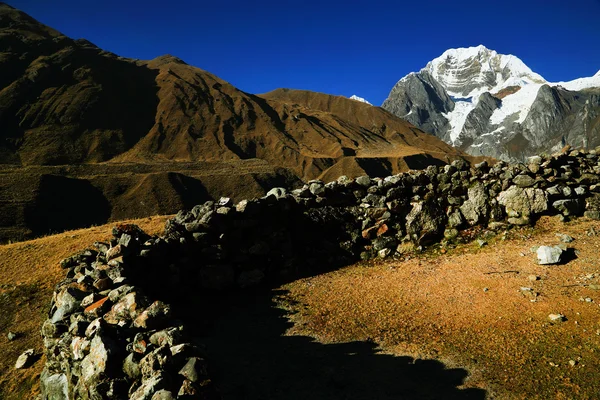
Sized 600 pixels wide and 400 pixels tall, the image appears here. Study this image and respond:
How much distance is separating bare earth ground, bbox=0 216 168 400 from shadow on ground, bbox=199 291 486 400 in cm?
403

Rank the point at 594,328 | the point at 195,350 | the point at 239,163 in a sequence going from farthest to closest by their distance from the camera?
the point at 239,163
the point at 594,328
the point at 195,350

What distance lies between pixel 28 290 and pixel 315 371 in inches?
374

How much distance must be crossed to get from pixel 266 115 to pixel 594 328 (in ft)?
346

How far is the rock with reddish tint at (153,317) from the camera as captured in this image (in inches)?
233

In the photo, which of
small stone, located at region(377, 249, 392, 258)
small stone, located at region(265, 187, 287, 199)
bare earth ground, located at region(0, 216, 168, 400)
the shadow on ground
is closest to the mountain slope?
bare earth ground, located at region(0, 216, 168, 400)

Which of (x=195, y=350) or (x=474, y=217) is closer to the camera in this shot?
(x=195, y=350)

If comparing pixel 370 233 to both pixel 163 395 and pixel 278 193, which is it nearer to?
pixel 278 193

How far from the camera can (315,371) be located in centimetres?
709

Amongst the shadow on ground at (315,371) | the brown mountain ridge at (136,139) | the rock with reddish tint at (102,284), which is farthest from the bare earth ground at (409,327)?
the brown mountain ridge at (136,139)

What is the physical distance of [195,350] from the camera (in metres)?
5.11

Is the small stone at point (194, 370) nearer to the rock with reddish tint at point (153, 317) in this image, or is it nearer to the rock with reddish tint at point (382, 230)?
the rock with reddish tint at point (153, 317)

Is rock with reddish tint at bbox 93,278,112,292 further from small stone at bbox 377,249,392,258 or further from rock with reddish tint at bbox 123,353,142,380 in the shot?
small stone at bbox 377,249,392,258

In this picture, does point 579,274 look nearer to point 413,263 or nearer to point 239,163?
point 413,263

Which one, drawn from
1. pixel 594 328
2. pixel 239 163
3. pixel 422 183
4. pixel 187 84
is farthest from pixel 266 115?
pixel 594 328
